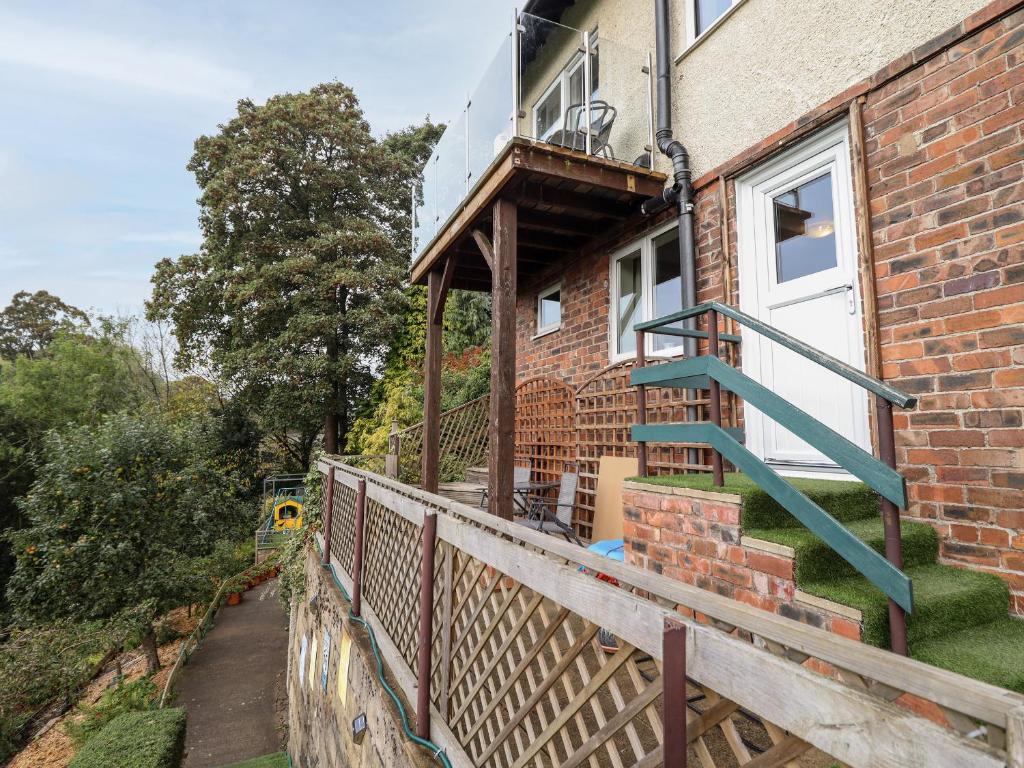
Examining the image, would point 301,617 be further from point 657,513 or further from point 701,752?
point 701,752

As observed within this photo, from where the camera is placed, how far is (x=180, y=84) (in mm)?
19469

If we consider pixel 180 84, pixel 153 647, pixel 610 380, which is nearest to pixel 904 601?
pixel 610 380

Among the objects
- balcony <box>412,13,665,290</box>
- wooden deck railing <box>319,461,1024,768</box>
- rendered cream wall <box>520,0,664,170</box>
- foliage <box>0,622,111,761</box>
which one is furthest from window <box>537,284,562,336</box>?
foliage <box>0,622,111,761</box>

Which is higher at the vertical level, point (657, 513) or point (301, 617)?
point (657, 513)

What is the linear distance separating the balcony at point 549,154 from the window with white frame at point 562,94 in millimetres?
17

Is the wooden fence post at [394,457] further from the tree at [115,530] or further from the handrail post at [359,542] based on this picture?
the tree at [115,530]

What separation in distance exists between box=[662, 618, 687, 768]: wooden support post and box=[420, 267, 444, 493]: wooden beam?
5.13 m

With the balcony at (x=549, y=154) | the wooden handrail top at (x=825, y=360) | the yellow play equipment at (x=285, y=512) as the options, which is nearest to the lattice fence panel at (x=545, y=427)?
the balcony at (x=549, y=154)

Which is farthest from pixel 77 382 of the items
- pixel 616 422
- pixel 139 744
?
pixel 616 422

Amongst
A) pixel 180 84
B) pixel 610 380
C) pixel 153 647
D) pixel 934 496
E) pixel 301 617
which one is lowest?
pixel 153 647

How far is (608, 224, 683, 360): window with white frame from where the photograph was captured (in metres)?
5.02

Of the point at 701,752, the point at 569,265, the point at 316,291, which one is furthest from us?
the point at 316,291

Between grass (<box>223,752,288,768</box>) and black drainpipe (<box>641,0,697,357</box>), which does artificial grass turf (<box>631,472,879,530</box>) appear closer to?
black drainpipe (<box>641,0,697,357</box>)

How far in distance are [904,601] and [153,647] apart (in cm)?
1335
